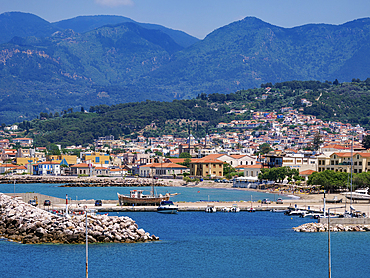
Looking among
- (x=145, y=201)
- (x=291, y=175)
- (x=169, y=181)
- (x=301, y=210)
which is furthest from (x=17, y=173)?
(x=301, y=210)

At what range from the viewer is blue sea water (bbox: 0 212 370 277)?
31.0 metres

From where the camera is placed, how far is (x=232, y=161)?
11744 centimetres

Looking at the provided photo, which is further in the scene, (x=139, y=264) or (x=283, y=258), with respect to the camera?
(x=283, y=258)

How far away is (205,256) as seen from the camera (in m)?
35.0

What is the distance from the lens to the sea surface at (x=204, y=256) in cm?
3103

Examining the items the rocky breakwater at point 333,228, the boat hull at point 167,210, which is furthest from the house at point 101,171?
the rocky breakwater at point 333,228

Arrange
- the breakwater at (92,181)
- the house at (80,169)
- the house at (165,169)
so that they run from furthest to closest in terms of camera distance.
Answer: the house at (80,169) < the house at (165,169) < the breakwater at (92,181)

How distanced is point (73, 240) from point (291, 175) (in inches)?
2263

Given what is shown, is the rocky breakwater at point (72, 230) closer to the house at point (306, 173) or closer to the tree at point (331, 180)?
the tree at point (331, 180)

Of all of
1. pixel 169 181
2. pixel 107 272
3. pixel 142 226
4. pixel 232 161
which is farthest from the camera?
pixel 232 161

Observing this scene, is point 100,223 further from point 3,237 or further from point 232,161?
point 232,161

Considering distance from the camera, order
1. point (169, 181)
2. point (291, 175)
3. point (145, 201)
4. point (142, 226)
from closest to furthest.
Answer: point (142, 226) → point (145, 201) → point (291, 175) → point (169, 181)

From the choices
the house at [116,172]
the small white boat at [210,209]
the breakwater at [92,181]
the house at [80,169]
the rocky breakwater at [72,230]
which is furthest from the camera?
the house at [116,172]

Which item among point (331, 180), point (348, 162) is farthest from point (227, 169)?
point (331, 180)
